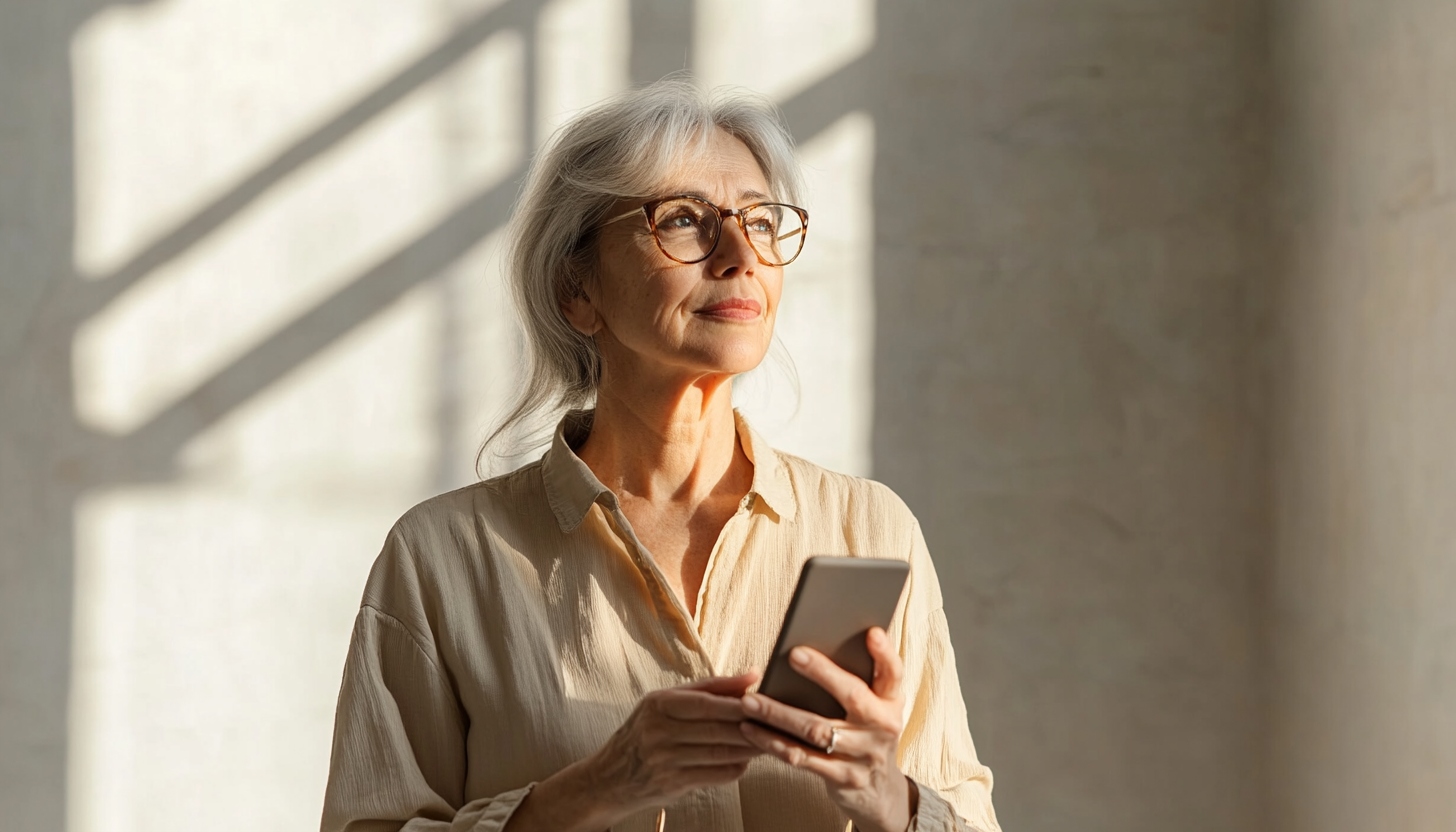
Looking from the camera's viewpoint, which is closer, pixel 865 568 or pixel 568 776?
pixel 865 568

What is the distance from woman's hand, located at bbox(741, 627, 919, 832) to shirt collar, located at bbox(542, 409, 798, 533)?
1.47 ft

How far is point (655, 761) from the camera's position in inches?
53.0

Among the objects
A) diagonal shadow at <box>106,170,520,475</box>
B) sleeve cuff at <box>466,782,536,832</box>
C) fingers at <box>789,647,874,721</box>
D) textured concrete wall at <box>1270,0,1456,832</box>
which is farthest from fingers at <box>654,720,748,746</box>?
diagonal shadow at <box>106,170,520,475</box>

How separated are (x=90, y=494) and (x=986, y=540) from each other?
2079 mm

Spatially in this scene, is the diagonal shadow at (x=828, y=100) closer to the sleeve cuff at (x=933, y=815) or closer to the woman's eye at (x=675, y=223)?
the woman's eye at (x=675, y=223)

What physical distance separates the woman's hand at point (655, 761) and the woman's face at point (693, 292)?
0.49 metres

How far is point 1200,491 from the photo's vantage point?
9.94 feet

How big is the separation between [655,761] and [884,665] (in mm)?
259

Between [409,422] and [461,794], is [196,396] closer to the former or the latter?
[409,422]

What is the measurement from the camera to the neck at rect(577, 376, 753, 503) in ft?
5.72

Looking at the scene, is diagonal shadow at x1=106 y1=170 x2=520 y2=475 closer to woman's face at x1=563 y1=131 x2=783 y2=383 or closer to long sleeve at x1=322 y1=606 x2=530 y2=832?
woman's face at x1=563 y1=131 x2=783 y2=383

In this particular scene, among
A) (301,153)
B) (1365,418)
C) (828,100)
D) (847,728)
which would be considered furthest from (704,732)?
(301,153)

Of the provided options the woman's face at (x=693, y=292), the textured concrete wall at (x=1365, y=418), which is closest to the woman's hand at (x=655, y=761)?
the woman's face at (x=693, y=292)

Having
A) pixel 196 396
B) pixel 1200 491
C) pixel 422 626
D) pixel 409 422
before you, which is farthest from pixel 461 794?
pixel 1200 491
